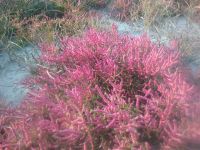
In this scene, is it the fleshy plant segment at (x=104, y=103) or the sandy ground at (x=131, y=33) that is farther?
the sandy ground at (x=131, y=33)

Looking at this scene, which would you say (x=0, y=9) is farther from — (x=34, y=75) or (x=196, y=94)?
(x=196, y=94)

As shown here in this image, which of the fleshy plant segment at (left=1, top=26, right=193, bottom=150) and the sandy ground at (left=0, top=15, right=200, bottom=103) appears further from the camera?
the sandy ground at (left=0, top=15, right=200, bottom=103)

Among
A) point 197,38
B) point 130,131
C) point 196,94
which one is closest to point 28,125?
point 130,131

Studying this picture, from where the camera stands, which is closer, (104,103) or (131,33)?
(104,103)

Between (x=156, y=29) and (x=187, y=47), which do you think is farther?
(x=156, y=29)
